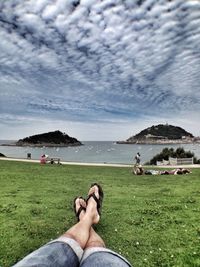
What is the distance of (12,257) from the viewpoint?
18.3 feet

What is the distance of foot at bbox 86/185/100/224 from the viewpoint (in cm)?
546

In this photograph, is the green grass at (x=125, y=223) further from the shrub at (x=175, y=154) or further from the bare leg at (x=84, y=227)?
the shrub at (x=175, y=154)

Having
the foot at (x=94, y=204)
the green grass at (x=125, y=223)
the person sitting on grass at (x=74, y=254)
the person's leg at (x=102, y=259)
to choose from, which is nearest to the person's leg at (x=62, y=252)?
the person sitting on grass at (x=74, y=254)

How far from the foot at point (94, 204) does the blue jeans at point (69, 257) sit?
6.32ft

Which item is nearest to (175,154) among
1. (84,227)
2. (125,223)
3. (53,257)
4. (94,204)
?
(125,223)

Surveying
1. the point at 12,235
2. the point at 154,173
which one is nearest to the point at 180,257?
the point at 12,235

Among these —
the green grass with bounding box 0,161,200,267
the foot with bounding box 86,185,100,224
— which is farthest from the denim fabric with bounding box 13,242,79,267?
the green grass with bounding box 0,161,200,267

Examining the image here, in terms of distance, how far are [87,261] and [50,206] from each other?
643cm

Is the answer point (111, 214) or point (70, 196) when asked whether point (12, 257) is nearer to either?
point (111, 214)

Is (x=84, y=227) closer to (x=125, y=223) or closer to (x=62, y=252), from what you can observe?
(x=62, y=252)

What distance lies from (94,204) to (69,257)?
2802mm

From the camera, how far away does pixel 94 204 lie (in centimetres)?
595

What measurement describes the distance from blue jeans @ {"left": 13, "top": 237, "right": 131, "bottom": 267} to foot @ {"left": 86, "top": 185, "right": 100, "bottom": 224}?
193 centimetres

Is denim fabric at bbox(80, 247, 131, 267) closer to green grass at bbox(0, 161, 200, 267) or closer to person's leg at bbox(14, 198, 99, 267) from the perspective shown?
person's leg at bbox(14, 198, 99, 267)
